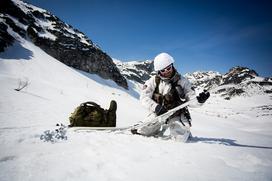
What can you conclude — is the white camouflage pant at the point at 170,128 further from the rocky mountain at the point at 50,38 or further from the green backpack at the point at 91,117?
the rocky mountain at the point at 50,38

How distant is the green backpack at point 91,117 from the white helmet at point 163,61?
1932 millimetres

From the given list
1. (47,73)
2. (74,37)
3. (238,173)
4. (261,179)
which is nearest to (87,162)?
(238,173)

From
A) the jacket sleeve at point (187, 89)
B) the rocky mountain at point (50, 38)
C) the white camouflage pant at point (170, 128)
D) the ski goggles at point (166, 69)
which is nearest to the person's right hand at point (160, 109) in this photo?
the white camouflage pant at point (170, 128)

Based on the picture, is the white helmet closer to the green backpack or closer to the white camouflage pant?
the white camouflage pant

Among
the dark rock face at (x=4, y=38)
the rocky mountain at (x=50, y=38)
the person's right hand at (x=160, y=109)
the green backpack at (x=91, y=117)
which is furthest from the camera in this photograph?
the rocky mountain at (x=50, y=38)

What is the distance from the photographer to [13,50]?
34031 millimetres

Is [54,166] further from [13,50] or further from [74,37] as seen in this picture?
[74,37]

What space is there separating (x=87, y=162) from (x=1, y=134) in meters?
2.28

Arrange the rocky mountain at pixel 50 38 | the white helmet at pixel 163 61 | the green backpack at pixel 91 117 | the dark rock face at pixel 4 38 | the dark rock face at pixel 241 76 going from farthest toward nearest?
the dark rock face at pixel 241 76
the rocky mountain at pixel 50 38
the dark rock face at pixel 4 38
the green backpack at pixel 91 117
the white helmet at pixel 163 61

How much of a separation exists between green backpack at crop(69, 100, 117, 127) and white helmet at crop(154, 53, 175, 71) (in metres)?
1.93

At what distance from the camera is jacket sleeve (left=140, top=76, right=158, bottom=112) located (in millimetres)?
5168

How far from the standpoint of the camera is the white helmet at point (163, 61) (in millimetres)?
5117

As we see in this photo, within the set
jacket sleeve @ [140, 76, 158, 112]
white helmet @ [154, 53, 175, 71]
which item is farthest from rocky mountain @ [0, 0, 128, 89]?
white helmet @ [154, 53, 175, 71]

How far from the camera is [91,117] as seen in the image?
5578 millimetres
